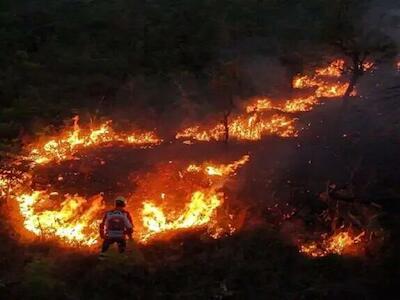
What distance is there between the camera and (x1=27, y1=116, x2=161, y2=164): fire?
17.5m

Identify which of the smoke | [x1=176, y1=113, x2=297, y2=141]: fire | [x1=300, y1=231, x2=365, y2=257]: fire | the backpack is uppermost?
the smoke

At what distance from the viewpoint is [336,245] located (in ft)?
42.7

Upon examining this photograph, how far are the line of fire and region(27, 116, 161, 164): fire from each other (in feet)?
0.11

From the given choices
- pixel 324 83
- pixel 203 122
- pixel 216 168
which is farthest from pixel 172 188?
pixel 324 83

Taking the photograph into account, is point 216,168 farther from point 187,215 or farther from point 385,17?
point 385,17

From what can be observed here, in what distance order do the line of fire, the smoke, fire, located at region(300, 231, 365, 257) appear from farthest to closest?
the smoke, the line of fire, fire, located at region(300, 231, 365, 257)

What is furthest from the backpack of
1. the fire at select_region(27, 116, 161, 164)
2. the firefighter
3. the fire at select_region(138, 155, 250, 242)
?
the fire at select_region(27, 116, 161, 164)

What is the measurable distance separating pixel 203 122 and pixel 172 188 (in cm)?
551

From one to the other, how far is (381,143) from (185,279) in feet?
31.7

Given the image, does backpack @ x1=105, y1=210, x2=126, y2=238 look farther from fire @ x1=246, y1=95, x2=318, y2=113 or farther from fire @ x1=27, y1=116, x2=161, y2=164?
fire @ x1=246, y1=95, x2=318, y2=113

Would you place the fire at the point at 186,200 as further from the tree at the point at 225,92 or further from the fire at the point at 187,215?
the tree at the point at 225,92

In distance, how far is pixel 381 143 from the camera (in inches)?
722

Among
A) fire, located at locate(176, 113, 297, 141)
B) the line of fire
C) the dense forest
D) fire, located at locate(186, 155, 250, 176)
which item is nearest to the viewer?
the dense forest

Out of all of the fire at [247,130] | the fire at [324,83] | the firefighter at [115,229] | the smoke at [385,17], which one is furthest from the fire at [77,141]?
the smoke at [385,17]
